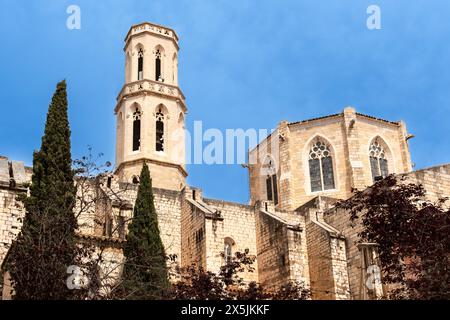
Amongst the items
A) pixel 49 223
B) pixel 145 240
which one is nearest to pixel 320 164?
pixel 145 240

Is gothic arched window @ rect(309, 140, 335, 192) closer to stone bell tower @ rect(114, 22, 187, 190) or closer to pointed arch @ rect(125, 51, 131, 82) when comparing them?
stone bell tower @ rect(114, 22, 187, 190)

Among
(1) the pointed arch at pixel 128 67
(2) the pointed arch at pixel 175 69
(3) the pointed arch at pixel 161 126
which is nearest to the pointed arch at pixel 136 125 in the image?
(3) the pointed arch at pixel 161 126

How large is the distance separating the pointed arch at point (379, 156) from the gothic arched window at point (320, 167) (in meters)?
2.20

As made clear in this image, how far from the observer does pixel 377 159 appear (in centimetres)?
3103

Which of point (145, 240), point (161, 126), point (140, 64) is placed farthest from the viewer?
point (140, 64)

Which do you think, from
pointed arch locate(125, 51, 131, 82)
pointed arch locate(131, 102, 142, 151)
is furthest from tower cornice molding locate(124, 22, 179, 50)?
pointed arch locate(131, 102, 142, 151)

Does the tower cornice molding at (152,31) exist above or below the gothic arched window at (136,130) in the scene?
above

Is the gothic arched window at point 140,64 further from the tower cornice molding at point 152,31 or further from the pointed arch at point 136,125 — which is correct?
the pointed arch at point 136,125

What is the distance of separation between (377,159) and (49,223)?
22.4 meters

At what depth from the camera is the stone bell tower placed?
2988 cm

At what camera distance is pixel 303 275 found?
21172 millimetres

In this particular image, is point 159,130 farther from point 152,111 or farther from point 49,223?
point 49,223

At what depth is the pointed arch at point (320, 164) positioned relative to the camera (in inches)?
1203
